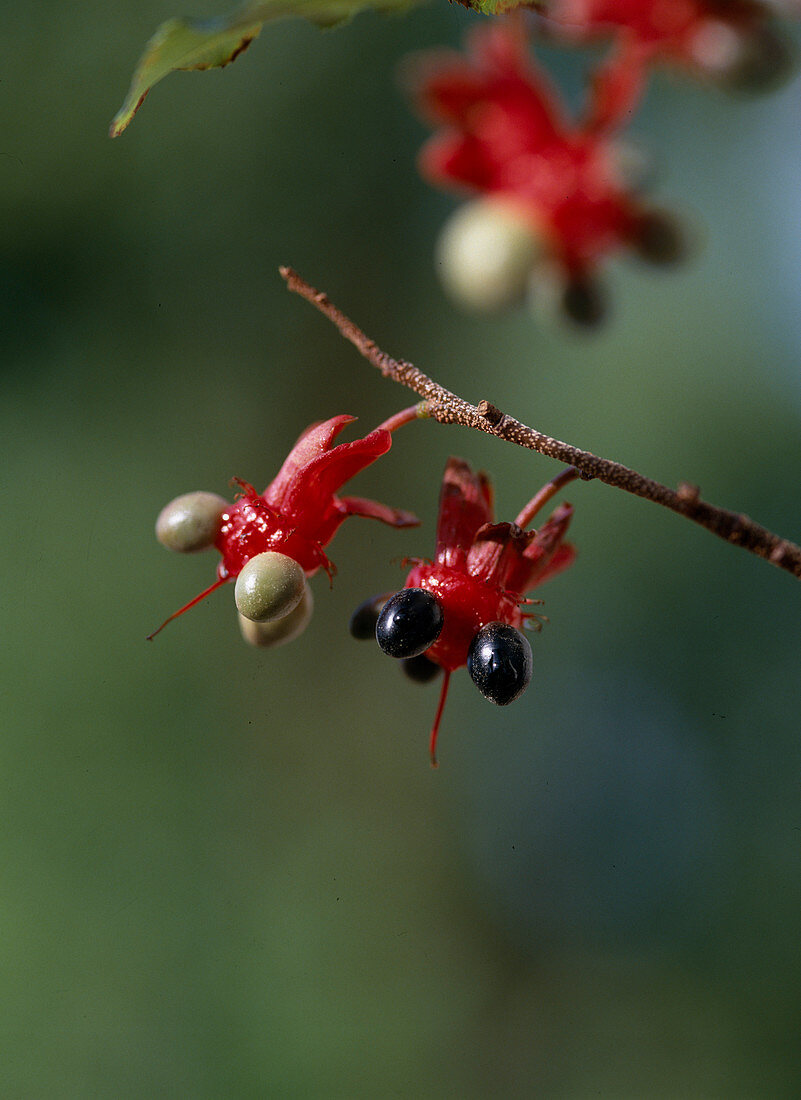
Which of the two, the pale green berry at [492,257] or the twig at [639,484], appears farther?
the pale green berry at [492,257]

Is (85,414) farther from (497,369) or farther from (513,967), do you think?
(513,967)

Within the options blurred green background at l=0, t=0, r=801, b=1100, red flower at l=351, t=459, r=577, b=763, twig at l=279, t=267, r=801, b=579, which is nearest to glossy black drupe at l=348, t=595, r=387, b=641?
red flower at l=351, t=459, r=577, b=763

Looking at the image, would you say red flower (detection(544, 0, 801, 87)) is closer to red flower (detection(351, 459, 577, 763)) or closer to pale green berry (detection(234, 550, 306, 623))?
red flower (detection(351, 459, 577, 763))

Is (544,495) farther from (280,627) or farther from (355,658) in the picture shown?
(355,658)

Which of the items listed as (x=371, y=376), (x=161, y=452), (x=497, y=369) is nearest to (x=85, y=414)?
(x=161, y=452)

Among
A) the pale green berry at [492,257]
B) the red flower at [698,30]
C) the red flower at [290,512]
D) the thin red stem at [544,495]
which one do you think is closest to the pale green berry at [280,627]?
the red flower at [290,512]

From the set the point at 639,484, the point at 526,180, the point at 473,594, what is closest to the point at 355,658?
the point at 526,180

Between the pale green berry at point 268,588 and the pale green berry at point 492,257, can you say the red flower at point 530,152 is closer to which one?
the pale green berry at point 492,257
